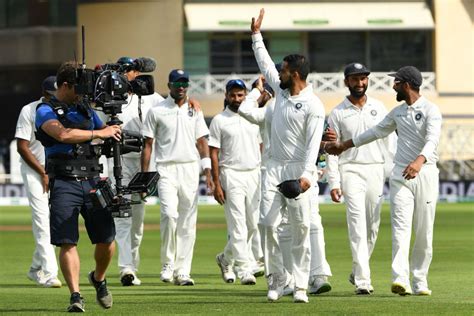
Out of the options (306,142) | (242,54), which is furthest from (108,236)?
(242,54)

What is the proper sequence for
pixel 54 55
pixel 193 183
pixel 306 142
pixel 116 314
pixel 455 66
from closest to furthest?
1. pixel 116 314
2. pixel 306 142
3. pixel 193 183
4. pixel 455 66
5. pixel 54 55

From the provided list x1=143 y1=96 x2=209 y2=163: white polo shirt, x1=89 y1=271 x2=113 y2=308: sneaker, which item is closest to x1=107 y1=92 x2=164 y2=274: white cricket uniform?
x1=143 y1=96 x2=209 y2=163: white polo shirt

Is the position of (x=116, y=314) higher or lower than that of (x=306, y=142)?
lower

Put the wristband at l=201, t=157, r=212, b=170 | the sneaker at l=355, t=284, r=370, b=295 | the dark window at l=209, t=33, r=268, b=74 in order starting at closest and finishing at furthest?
the sneaker at l=355, t=284, r=370, b=295, the wristband at l=201, t=157, r=212, b=170, the dark window at l=209, t=33, r=268, b=74

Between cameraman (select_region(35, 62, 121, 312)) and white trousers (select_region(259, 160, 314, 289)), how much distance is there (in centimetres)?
180

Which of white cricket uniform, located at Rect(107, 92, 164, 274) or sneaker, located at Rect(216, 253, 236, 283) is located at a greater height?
white cricket uniform, located at Rect(107, 92, 164, 274)

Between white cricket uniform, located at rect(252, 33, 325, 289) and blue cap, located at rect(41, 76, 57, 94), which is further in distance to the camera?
blue cap, located at rect(41, 76, 57, 94)

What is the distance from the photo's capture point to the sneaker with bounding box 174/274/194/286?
59.7 feet

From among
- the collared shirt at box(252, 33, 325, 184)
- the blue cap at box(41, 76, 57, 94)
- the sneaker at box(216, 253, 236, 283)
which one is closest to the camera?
the collared shirt at box(252, 33, 325, 184)

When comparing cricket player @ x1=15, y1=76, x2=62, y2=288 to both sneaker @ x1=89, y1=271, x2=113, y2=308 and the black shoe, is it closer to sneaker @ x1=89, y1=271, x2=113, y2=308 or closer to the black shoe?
sneaker @ x1=89, y1=271, x2=113, y2=308

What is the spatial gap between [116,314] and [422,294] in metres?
3.56

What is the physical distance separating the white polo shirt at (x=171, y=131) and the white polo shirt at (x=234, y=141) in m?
0.54

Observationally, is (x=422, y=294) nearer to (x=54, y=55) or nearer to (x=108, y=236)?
(x=108, y=236)

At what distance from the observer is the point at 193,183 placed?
18.9m
